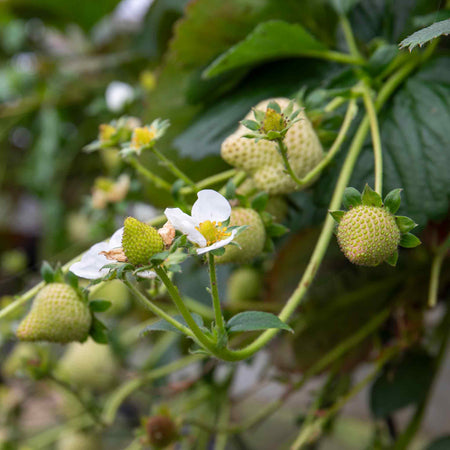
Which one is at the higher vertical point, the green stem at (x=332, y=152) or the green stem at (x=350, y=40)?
the green stem at (x=350, y=40)

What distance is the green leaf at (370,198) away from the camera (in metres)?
0.23

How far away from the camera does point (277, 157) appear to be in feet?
0.94

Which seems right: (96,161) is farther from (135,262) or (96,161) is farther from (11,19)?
(135,262)

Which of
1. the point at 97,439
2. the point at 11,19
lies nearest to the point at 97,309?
the point at 97,439

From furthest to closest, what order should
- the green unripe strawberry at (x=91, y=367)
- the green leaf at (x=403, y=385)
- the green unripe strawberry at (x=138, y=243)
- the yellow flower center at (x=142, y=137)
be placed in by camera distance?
the green unripe strawberry at (x=91, y=367), the green leaf at (x=403, y=385), the yellow flower center at (x=142, y=137), the green unripe strawberry at (x=138, y=243)

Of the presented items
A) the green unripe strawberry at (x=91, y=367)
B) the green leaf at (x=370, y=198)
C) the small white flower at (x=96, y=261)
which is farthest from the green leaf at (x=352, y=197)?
the green unripe strawberry at (x=91, y=367)

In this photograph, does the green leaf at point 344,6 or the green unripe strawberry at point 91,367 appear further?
the green unripe strawberry at point 91,367

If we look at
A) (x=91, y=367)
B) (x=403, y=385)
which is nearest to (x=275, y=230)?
(x=403, y=385)

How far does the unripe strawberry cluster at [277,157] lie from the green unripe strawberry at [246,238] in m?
0.02

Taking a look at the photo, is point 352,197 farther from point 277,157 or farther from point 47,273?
point 47,273

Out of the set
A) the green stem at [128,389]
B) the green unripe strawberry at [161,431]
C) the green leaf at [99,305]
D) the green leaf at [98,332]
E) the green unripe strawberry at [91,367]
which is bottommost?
the green unripe strawberry at [91,367]

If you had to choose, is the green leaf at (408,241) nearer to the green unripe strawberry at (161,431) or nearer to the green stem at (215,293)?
the green stem at (215,293)

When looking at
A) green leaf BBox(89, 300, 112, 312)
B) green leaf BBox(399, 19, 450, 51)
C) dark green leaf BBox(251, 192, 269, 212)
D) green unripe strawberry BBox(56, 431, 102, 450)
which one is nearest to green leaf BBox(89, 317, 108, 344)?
green leaf BBox(89, 300, 112, 312)

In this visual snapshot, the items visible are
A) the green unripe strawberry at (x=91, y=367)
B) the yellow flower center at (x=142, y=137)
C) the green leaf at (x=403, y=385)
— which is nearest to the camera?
the yellow flower center at (x=142, y=137)
